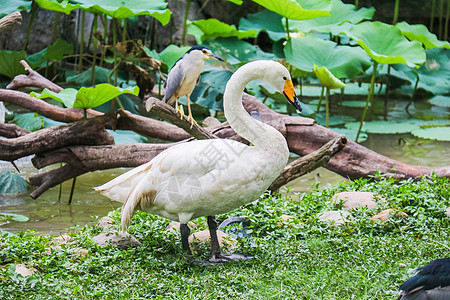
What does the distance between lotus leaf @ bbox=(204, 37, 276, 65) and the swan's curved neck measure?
435 centimetres

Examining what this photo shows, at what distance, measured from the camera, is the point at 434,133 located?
24.0 ft

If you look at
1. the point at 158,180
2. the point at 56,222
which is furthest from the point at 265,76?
the point at 56,222

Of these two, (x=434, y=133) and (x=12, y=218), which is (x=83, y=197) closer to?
(x=12, y=218)

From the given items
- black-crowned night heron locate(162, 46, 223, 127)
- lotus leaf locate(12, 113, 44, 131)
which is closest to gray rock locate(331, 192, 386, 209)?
black-crowned night heron locate(162, 46, 223, 127)

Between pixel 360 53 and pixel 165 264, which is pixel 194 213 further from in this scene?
pixel 360 53

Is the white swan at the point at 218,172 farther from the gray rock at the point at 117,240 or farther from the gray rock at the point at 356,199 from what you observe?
the gray rock at the point at 356,199

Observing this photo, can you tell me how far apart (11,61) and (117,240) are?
4.08m

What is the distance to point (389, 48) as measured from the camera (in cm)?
681

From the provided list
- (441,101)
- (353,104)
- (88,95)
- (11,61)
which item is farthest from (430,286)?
(441,101)

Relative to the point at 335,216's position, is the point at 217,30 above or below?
above

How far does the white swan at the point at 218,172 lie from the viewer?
3248 millimetres

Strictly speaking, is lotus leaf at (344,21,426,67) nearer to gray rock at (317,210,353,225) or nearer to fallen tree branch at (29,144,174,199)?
gray rock at (317,210,353,225)

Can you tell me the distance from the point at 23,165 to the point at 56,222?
2.00m

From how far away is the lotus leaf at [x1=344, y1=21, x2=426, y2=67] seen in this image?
6676 mm
